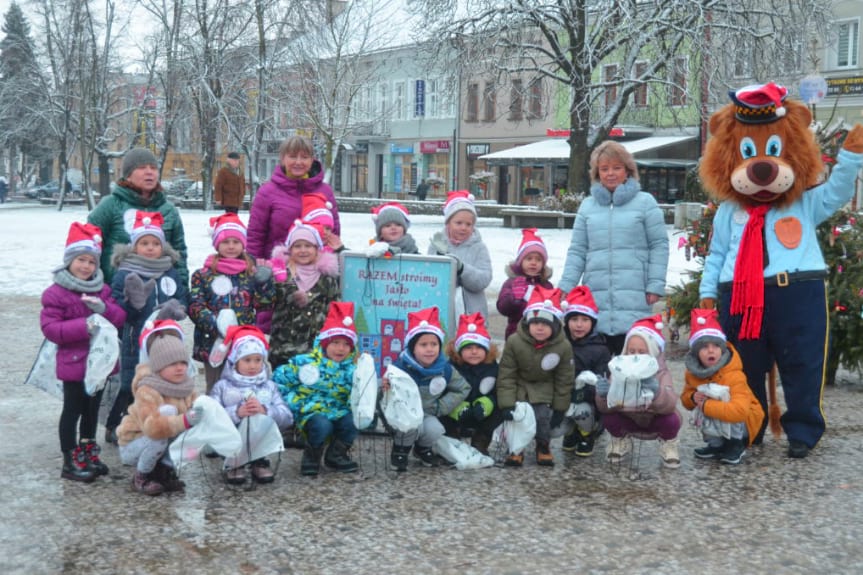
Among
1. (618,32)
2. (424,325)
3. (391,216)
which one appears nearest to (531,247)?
(391,216)

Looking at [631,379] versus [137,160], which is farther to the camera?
[137,160]

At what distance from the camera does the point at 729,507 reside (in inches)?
206

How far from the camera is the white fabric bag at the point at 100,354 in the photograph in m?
5.58

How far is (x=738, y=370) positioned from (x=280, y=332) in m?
2.75

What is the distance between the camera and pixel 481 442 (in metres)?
6.14

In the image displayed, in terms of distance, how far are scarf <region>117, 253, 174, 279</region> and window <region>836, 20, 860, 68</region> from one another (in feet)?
113

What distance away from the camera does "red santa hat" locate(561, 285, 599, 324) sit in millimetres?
6227

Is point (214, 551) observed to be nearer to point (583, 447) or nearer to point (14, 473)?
point (14, 473)

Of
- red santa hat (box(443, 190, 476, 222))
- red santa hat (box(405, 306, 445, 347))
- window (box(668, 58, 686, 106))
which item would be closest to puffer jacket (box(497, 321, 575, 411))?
red santa hat (box(405, 306, 445, 347))

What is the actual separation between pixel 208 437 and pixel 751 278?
3.27 metres

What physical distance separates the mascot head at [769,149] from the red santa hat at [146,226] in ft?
11.2

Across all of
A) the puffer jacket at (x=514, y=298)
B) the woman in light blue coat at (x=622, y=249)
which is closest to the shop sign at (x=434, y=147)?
Answer: the puffer jacket at (x=514, y=298)

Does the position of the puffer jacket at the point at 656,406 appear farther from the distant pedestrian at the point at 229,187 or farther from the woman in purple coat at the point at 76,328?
the distant pedestrian at the point at 229,187

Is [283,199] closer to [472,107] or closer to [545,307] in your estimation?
[545,307]
